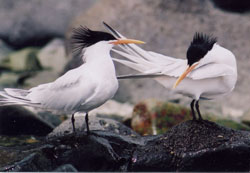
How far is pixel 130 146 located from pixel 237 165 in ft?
4.20

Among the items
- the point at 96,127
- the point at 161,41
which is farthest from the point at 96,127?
the point at 161,41

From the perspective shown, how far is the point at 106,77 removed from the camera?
5.81 meters

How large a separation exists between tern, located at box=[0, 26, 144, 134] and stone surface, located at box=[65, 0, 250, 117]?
4927 mm

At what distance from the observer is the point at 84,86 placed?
5.76 meters

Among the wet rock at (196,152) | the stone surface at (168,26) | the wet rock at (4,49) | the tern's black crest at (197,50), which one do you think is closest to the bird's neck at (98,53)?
the tern's black crest at (197,50)

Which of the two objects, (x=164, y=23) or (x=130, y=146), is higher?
(x=164, y=23)

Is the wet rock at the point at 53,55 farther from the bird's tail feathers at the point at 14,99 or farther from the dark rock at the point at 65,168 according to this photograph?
the dark rock at the point at 65,168

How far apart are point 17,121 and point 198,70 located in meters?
3.12

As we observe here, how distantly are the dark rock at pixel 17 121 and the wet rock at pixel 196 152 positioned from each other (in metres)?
2.41

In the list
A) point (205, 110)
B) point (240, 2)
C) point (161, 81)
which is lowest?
point (205, 110)

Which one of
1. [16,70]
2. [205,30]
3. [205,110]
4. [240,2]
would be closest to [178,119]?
[205,110]

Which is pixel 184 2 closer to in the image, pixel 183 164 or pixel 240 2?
pixel 240 2

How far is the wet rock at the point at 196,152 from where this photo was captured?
5.72 m

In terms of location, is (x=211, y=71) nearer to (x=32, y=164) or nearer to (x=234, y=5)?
(x=32, y=164)
